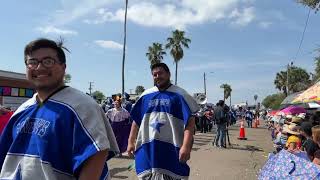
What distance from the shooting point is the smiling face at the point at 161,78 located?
5.89 meters

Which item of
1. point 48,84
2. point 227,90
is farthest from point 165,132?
point 227,90

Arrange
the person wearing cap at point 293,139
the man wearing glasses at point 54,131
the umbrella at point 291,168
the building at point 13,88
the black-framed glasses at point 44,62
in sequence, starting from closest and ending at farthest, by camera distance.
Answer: the man wearing glasses at point 54,131 → the black-framed glasses at point 44,62 → the umbrella at point 291,168 → the person wearing cap at point 293,139 → the building at point 13,88

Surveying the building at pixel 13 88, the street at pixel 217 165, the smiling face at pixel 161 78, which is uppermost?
the building at pixel 13 88

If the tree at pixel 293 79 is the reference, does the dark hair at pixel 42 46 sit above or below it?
below

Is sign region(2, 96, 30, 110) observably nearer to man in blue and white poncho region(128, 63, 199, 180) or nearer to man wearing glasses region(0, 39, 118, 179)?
man in blue and white poncho region(128, 63, 199, 180)

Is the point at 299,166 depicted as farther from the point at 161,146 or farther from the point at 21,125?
the point at 21,125

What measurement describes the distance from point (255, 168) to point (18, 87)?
3602 centimetres

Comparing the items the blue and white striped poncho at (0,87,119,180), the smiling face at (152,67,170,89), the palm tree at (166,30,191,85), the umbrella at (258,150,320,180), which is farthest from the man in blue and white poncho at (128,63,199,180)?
the palm tree at (166,30,191,85)

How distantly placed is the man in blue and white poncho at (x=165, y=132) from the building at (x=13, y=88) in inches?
1433

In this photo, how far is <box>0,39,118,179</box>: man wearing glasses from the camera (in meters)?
2.88

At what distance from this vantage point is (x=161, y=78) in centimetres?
589

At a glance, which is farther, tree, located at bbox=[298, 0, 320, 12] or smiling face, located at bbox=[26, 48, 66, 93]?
tree, located at bbox=[298, 0, 320, 12]

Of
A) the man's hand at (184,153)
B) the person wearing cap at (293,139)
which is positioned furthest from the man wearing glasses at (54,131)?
the person wearing cap at (293,139)

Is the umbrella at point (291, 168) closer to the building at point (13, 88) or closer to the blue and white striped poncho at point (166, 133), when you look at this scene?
the blue and white striped poncho at point (166, 133)
